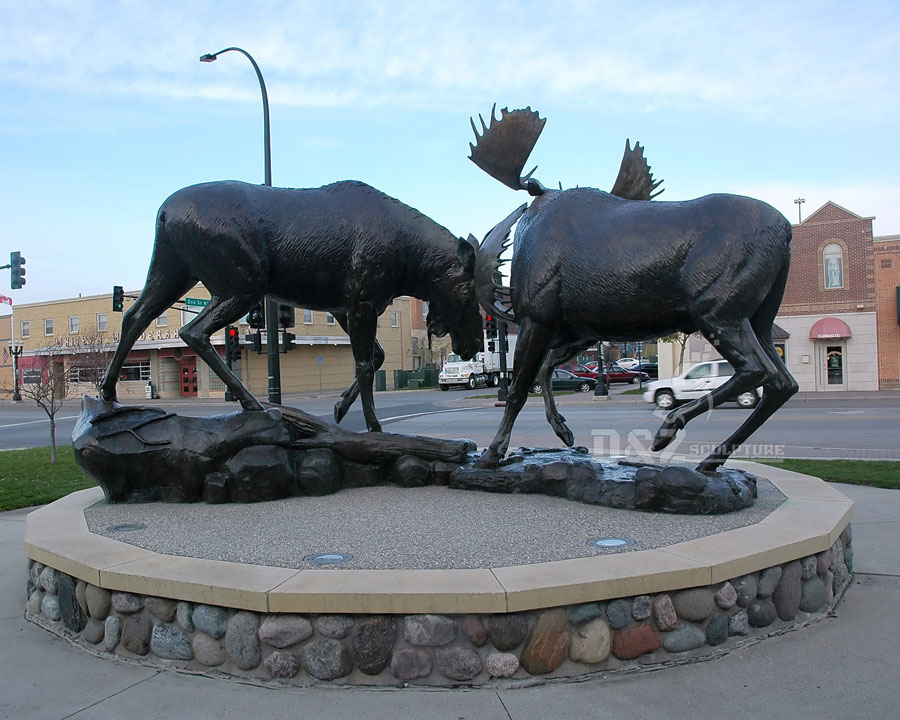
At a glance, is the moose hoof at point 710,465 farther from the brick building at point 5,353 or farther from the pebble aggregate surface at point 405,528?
the brick building at point 5,353

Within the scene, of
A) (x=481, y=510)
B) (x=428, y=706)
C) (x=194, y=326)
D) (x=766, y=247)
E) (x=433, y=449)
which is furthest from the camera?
(x=433, y=449)

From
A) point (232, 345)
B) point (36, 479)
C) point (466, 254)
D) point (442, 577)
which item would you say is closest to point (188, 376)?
point (232, 345)

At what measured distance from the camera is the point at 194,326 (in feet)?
18.1

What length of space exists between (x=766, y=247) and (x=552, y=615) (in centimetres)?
266

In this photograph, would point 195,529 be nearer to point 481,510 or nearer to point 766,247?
point 481,510

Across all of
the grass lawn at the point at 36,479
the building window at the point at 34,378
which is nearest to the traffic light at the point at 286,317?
the grass lawn at the point at 36,479

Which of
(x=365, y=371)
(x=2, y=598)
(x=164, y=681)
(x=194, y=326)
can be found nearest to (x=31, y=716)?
(x=164, y=681)

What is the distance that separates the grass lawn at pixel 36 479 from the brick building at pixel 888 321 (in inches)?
1052

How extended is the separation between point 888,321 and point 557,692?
93.4 feet

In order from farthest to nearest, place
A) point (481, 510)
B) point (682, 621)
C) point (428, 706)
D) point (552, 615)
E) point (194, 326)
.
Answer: point (194, 326) < point (481, 510) < point (682, 621) < point (552, 615) < point (428, 706)

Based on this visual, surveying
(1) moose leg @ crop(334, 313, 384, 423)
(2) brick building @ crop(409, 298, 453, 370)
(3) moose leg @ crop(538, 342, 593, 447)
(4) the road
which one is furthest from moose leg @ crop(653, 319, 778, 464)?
(2) brick building @ crop(409, 298, 453, 370)

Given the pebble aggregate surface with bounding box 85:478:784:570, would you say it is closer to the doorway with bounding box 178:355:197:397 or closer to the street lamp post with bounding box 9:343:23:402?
the doorway with bounding box 178:355:197:397

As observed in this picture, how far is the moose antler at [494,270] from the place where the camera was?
18.8ft

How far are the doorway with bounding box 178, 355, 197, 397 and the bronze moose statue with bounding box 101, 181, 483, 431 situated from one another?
35.1m
